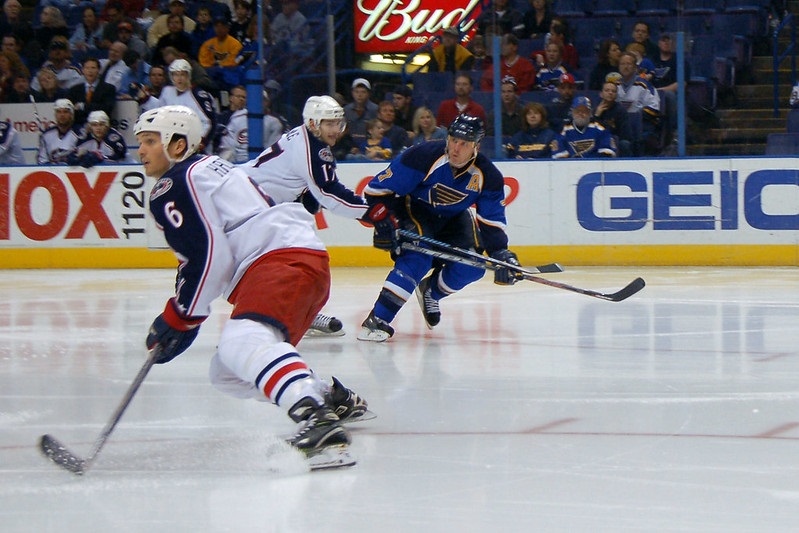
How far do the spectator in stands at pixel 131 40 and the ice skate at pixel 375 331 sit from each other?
5849 millimetres

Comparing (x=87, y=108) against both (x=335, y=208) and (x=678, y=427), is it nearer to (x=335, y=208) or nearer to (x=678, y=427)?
(x=335, y=208)

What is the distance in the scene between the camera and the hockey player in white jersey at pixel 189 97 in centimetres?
869

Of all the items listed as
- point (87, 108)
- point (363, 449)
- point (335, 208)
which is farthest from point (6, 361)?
point (87, 108)

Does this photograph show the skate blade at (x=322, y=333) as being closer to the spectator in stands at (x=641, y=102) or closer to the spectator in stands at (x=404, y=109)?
the spectator in stands at (x=404, y=109)

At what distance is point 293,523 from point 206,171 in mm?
A: 956

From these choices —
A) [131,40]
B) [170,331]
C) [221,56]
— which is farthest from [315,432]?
[131,40]

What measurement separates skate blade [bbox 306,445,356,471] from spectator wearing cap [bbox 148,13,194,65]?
752 cm

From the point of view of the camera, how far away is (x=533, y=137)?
8.35m

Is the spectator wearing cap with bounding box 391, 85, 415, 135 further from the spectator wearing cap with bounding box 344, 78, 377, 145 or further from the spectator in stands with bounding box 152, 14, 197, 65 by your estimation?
the spectator in stands with bounding box 152, 14, 197, 65

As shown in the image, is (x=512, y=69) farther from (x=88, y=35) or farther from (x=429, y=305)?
(x=88, y=35)

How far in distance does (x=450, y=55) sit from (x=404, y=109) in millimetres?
520

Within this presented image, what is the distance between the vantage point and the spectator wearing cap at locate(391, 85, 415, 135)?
8.45 metres

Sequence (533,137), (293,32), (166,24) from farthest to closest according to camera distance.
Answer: (166,24) → (293,32) → (533,137)

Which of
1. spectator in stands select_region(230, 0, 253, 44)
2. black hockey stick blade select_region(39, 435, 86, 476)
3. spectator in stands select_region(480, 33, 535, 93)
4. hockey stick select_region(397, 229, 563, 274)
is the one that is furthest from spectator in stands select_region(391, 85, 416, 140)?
black hockey stick blade select_region(39, 435, 86, 476)
